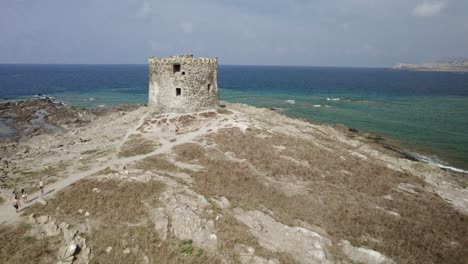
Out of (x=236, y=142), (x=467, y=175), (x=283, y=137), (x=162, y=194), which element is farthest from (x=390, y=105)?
(x=162, y=194)

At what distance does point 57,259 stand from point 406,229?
19.1 meters

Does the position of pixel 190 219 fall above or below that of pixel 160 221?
above

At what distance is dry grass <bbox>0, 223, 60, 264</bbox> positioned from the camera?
1354cm

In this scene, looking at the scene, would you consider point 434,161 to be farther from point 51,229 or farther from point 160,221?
point 51,229

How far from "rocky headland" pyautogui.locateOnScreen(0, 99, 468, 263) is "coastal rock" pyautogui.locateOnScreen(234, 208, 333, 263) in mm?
63

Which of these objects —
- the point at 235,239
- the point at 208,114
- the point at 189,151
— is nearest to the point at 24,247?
the point at 235,239

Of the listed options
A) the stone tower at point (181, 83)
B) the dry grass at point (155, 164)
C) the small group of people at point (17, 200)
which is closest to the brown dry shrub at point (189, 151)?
the dry grass at point (155, 164)

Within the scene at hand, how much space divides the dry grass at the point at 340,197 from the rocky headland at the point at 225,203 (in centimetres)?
9

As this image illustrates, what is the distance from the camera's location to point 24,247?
46.9 feet

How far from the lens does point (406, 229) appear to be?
739 inches

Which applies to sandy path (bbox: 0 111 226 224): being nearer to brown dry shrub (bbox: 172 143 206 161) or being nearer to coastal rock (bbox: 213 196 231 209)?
brown dry shrub (bbox: 172 143 206 161)

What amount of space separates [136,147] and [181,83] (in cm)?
1110

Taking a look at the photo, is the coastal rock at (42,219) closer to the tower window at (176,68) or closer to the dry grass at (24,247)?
the dry grass at (24,247)

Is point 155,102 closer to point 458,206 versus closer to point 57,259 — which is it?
point 57,259
